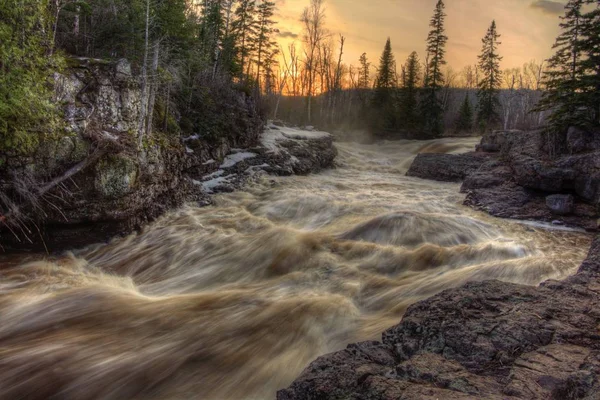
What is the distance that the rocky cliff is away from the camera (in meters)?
7.80

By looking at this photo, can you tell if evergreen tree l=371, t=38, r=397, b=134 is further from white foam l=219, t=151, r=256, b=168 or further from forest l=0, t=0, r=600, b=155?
white foam l=219, t=151, r=256, b=168

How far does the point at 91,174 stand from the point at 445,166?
16697 millimetres

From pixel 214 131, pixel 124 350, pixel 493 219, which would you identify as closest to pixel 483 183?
pixel 493 219

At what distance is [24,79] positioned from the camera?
24.2 ft

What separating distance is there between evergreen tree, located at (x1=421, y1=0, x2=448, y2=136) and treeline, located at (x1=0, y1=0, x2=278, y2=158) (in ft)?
74.2

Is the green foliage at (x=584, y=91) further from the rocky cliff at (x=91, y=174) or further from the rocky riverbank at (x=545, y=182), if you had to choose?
the rocky cliff at (x=91, y=174)

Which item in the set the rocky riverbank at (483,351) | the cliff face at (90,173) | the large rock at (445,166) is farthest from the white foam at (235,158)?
the rocky riverbank at (483,351)

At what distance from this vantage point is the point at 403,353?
309 cm

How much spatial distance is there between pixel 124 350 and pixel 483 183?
13512mm

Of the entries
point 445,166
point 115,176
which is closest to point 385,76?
point 445,166

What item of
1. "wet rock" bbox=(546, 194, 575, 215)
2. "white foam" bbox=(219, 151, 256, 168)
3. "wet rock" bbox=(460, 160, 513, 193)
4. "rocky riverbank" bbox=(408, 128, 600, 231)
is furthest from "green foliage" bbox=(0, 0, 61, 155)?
"wet rock" bbox=(460, 160, 513, 193)

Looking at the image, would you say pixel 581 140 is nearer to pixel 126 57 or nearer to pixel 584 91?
pixel 584 91

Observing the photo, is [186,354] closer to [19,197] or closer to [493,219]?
[19,197]

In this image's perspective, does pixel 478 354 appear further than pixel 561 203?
No
